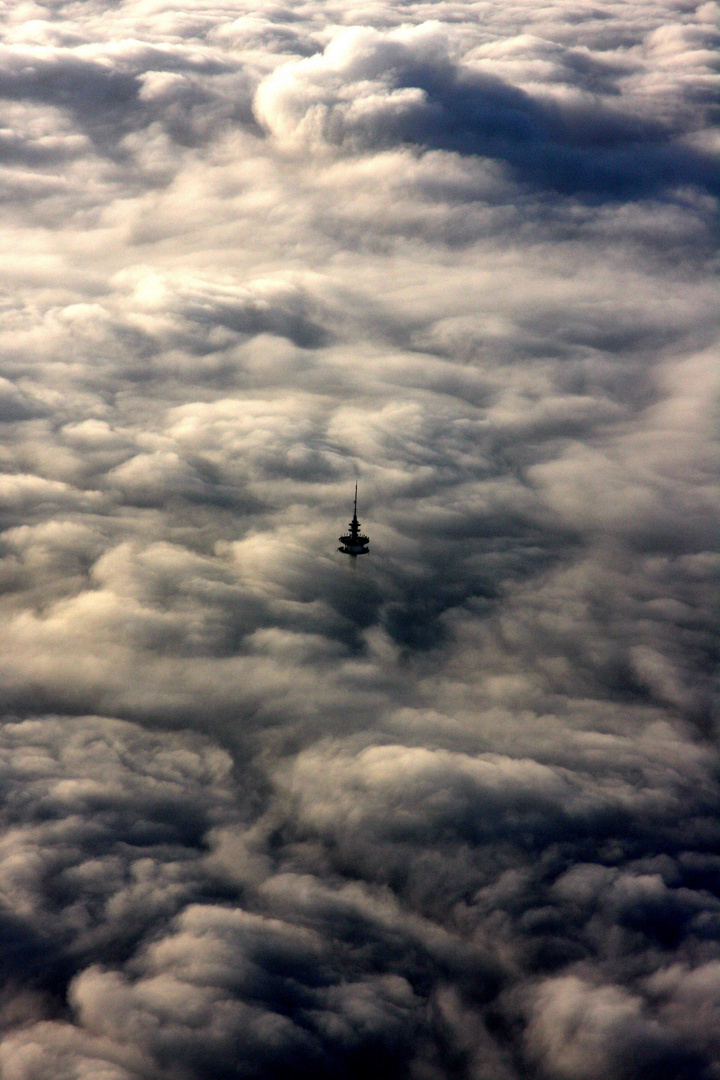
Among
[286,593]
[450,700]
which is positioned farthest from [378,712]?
[286,593]

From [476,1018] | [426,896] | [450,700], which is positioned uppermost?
[450,700]

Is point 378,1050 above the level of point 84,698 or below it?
below

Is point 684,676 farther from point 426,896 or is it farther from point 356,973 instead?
point 356,973

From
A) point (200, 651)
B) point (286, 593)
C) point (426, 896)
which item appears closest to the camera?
point (426, 896)

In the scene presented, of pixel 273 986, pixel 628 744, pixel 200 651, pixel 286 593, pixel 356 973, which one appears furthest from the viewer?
pixel 286 593

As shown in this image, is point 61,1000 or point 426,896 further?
point 426,896

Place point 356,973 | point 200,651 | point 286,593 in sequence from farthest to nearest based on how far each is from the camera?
point 286,593, point 200,651, point 356,973

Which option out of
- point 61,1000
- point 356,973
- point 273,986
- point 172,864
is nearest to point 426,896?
point 356,973

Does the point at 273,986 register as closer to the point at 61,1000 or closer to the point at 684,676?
the point at 61,1000

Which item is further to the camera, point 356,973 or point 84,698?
point 84,698
